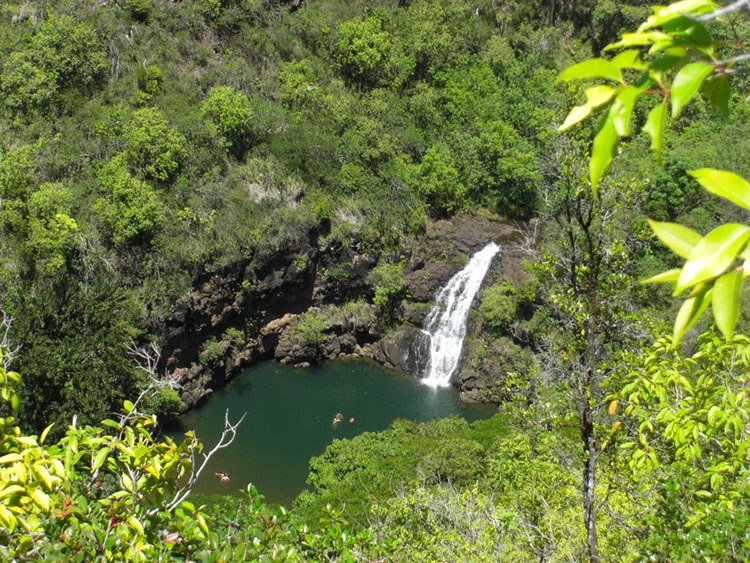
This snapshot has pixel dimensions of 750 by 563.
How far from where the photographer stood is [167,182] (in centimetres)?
1759

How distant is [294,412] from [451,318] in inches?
215

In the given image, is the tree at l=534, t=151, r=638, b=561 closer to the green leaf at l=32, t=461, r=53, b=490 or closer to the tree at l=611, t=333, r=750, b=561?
the tree at l=611, t=333, r=750, b=561

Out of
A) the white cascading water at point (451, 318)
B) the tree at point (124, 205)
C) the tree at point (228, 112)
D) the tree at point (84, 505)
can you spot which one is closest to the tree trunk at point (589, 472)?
the tree at point (84, 505)

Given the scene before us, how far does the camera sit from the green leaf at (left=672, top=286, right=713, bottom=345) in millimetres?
1102

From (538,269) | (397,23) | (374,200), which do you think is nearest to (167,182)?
(374,200)

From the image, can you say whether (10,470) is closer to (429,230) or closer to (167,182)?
(167,182)

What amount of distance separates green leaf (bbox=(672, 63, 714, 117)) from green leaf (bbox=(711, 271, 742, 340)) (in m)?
0.29

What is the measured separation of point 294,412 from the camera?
17.3 metres

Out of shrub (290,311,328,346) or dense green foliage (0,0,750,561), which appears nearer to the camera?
dense green foliage (0,0,750,561)

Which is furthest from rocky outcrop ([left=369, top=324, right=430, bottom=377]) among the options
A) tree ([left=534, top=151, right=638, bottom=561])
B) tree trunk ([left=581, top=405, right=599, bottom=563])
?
tree trunk ([left=581, top=405, right=599, bottom=563])

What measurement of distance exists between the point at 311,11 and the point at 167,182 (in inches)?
352

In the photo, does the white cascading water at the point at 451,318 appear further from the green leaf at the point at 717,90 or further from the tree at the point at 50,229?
the green leaf at the point at 717,90

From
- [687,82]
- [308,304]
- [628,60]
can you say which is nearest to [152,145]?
[308,304]

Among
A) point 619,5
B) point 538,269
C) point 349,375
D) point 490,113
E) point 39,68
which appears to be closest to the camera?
point 538,269
